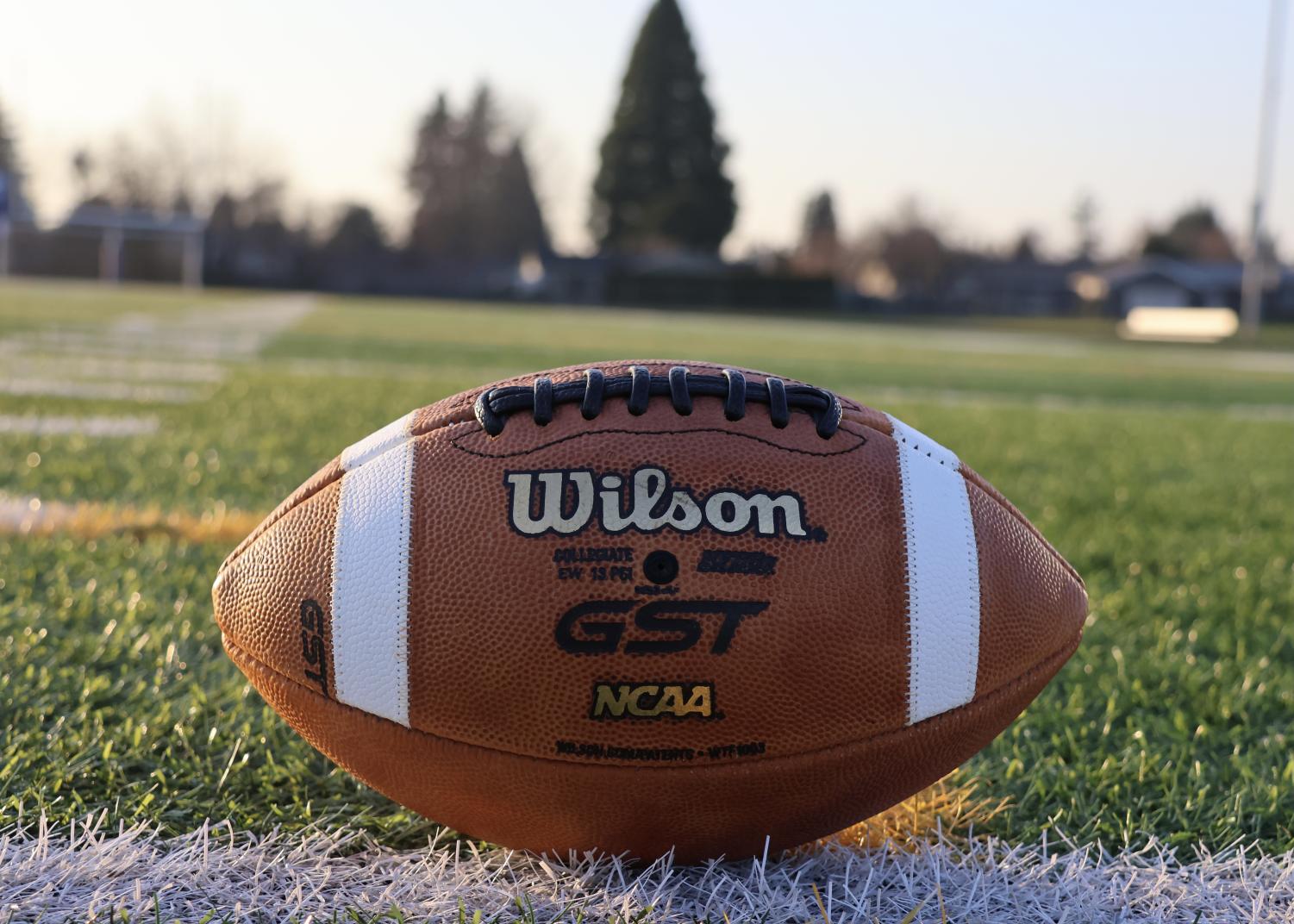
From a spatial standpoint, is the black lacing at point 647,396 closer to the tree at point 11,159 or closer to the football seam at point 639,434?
the football seam at point 639,434

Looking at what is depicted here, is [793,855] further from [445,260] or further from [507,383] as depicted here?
[445,260]

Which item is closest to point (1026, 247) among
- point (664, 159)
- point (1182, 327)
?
point (664, 159)

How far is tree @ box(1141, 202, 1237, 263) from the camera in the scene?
65750 millimetres

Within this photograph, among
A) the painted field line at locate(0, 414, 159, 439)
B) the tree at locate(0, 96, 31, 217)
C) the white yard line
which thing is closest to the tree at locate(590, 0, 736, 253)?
the tree at locate(0, 96, 31, 217)

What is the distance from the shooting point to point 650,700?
1297mm

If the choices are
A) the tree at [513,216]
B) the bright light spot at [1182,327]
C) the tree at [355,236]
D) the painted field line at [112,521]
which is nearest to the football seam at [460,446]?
the painted field line at [112,521]

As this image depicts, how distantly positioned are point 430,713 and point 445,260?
49504 millimetres

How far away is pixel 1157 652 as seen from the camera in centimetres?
241

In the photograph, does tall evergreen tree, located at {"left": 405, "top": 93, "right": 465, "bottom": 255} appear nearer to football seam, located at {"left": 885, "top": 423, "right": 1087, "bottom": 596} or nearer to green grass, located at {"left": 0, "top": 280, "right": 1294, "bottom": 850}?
green grass, located at {"left": 0, "top": 280, "right": 1294, "bottom": 850}

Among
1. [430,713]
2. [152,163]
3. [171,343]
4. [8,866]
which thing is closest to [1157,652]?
[430,713]

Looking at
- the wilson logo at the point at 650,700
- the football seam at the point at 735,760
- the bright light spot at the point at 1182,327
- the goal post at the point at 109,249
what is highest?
the goal post at the point at 109,249

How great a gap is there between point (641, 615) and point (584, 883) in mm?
340

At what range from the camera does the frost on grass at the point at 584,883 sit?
1321mm

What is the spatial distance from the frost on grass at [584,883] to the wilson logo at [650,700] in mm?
212
